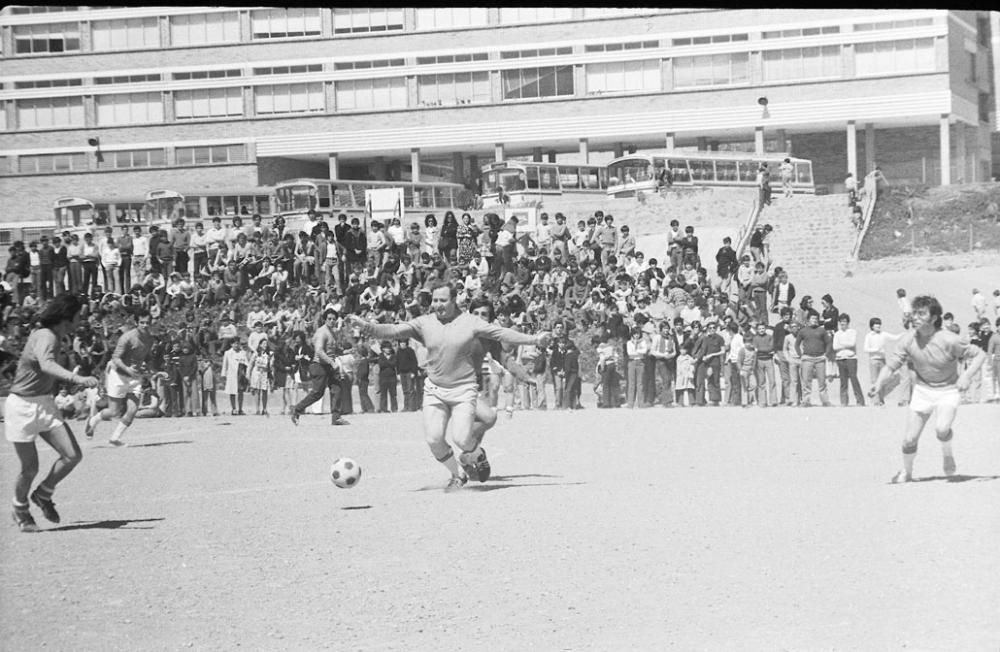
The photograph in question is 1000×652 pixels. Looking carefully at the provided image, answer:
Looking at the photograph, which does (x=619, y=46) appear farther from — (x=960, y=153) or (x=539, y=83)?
(x=960, y=153)

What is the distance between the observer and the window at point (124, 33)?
47.1 m

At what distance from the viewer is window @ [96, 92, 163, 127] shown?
51812mm

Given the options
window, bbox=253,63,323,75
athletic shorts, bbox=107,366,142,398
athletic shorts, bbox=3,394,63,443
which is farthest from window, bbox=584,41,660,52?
athletic shorts, bbox=3,394,63,443

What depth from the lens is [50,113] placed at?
172ft

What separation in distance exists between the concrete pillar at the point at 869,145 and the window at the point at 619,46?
8.42 m

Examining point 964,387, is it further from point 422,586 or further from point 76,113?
point 76,113

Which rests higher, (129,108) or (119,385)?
(129,108)

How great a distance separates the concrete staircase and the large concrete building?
51.8ft

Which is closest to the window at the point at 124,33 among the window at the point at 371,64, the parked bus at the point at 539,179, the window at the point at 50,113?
the window at the point at 50,113

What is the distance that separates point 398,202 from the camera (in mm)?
43594

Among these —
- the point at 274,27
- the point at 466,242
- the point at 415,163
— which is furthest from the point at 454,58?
the point at 466,242

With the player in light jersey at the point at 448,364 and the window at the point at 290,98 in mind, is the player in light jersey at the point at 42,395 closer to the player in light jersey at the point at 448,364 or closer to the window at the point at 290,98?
the player in light jersey at the point at 448,364

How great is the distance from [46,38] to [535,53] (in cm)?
1949

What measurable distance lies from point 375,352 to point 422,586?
15005mm
